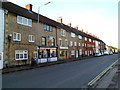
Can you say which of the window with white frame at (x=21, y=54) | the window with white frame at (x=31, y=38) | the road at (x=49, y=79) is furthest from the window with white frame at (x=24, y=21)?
the road at (x=49, y=79)

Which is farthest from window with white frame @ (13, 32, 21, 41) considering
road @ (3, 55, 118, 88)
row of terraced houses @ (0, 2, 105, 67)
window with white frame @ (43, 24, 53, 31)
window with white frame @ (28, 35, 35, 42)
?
window with white frame @ (43, 24, 53, 31)

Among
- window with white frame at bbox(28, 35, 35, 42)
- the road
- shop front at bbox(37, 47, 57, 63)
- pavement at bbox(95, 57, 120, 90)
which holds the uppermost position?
window with white frame at bbox(28, 35, 35, 42)

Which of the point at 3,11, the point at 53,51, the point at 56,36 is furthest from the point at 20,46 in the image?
the point at 56,36

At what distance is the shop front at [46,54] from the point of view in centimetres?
2169

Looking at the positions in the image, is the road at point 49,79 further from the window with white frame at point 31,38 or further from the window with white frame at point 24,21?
the window with white frame at point 24,21

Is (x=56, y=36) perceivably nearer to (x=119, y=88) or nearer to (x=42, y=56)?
(x=42, y=56)

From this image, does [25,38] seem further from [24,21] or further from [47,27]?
A: [47,27]

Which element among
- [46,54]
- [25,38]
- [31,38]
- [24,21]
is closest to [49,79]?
[25,38]

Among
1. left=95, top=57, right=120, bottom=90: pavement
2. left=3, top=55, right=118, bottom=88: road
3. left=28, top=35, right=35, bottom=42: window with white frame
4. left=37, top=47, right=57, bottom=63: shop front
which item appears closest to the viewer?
left=95, top=57, right=120, bottom=90: pavement

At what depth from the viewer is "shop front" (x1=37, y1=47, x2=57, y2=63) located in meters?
21.7

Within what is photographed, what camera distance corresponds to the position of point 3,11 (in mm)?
15633

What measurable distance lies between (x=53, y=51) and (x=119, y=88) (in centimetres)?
1933

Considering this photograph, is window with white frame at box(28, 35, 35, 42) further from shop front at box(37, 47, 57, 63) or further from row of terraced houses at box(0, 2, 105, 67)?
shop front at box(37, 47, 57, 63)

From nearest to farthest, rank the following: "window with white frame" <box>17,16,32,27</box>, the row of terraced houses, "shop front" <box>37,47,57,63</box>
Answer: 1. the row of terraced houses
2. "window with white frame" <box>17,16,32,27</box>
3. "shop front" <box>37,47,57,63</box>
